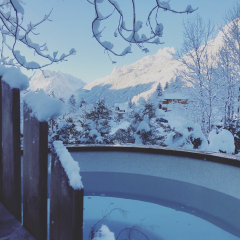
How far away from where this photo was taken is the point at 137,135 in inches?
293

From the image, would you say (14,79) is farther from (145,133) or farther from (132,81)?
(132,81)

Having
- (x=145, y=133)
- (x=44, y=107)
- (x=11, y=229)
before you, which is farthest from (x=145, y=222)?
(x=145, y=133)

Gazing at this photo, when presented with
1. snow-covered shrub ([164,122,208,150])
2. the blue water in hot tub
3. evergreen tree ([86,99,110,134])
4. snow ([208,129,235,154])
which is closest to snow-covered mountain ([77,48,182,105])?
evergreen tree ([86,99,110,134])

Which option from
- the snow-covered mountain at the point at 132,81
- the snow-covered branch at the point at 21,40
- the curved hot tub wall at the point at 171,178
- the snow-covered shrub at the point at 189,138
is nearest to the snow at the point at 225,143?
the snow-covered shrub at the point at 189,138

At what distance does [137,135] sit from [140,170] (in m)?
3.04

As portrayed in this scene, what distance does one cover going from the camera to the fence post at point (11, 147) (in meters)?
0.74

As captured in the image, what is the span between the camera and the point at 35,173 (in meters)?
0.66

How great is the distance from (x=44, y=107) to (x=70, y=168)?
22 cm

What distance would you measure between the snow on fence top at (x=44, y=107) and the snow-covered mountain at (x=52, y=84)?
0.62 ft

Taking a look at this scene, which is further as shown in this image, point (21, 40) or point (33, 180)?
point (21, 40)

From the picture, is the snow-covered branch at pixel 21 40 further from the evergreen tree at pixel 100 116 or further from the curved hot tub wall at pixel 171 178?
the evergreen tree at pixel 100 116

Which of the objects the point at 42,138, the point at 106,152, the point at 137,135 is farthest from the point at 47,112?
the point at 137,135

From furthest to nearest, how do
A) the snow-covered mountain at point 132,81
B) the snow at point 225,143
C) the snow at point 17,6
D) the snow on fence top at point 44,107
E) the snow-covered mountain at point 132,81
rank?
the snow-covered mountain at point 132,81 < the snow-covered mountain at point 132,81 < the snow at point 225,143 < the snow at point 17,6 < the snow on fence top at point 44,107

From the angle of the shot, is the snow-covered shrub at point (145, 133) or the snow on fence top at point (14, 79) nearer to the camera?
the snow on fence top at point (14, 79)
